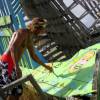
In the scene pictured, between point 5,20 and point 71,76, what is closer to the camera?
point 71,76

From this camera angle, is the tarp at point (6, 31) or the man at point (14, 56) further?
the tarp at point (6, 31)

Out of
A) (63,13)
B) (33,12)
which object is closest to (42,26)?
(63,13)

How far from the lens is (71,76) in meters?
4.95

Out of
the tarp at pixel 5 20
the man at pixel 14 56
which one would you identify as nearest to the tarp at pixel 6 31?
the tarp at pixel 5 20

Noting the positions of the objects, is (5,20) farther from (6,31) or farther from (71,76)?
(71,76)

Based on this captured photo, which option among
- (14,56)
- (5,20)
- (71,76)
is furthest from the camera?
(5,20)

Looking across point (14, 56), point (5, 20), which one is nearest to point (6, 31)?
point (5, 20)

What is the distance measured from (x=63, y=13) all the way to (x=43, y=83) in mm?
3167

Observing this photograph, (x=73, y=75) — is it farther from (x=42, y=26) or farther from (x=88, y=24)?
(x=88, y=24)

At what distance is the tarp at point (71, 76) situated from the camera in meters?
4.60

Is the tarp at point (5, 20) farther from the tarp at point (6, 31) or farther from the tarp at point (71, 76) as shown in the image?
the tarp at point (71, 76)

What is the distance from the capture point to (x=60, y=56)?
336 inches

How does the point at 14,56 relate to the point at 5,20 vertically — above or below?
below

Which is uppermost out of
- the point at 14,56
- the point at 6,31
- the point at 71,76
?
the point at 6,31
